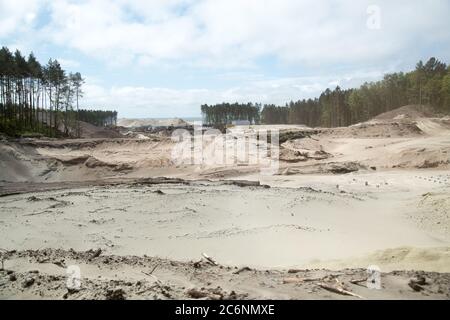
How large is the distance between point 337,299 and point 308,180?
14.1 metres

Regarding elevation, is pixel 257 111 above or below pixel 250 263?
above

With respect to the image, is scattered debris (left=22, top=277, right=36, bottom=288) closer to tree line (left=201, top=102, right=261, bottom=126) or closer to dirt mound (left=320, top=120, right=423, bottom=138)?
dirt mound (left=320, top=120, right=423, bottom=138)

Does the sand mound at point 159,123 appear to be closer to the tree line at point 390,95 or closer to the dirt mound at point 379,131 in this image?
the tree line at point 390,95

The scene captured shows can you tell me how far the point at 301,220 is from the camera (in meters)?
10.1

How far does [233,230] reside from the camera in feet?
29.9

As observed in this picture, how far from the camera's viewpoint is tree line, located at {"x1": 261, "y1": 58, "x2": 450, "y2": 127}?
53125mm

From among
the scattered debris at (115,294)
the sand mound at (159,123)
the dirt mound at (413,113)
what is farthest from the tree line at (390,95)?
the scattered debris at (115,294)

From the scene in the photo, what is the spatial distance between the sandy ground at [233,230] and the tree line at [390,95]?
117 ft

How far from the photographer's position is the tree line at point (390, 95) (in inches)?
2092

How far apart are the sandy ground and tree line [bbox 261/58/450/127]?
1410 inches

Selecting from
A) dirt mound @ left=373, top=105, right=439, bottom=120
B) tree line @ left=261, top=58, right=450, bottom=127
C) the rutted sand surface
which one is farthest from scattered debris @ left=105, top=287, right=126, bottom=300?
tree line @ left=261, top=58, right=450, bottom=127

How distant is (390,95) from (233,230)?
193ft
